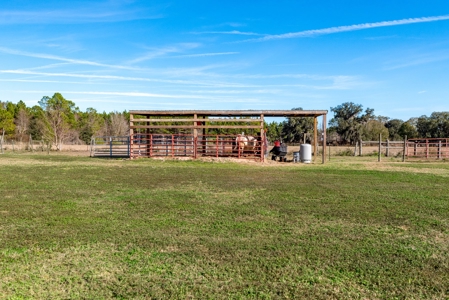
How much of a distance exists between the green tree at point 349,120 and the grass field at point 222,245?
198ft

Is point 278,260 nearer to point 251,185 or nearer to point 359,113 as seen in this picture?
point 251,185

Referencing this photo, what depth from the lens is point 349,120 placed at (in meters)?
69.2

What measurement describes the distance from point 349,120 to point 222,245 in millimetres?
68800

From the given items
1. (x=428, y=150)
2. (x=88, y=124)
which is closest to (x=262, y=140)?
(x=428, y=150)

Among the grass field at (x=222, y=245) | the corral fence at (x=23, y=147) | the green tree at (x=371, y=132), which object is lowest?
the grass field at (x=222, y=245)

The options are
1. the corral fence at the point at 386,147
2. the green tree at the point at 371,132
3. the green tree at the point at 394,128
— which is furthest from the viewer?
the green tree at the point at 394,128

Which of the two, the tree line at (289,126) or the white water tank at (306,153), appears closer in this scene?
the white water tank at (306,153)

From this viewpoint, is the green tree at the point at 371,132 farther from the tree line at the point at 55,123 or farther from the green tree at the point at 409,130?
the tree line at the point at 55,123

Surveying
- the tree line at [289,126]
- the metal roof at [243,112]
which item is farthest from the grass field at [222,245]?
the tree line at [289,126]

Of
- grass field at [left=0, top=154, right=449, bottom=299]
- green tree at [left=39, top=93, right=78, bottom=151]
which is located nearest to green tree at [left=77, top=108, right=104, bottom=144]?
green tree at [left=39, top=93, right=78, bottom=151]

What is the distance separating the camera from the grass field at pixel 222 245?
3.72 m

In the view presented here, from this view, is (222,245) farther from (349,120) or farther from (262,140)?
(349,120)

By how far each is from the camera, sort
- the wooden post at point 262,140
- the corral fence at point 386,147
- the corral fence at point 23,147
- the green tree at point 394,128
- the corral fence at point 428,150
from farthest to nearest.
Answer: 1. the green tree at point 394,128
2. the corral fence at point 23,147
3. the corral fence at point 386,147
4. the corral fence at point 428,150
5. the wooden post at point 262,140

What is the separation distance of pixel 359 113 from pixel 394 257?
71.0 m
